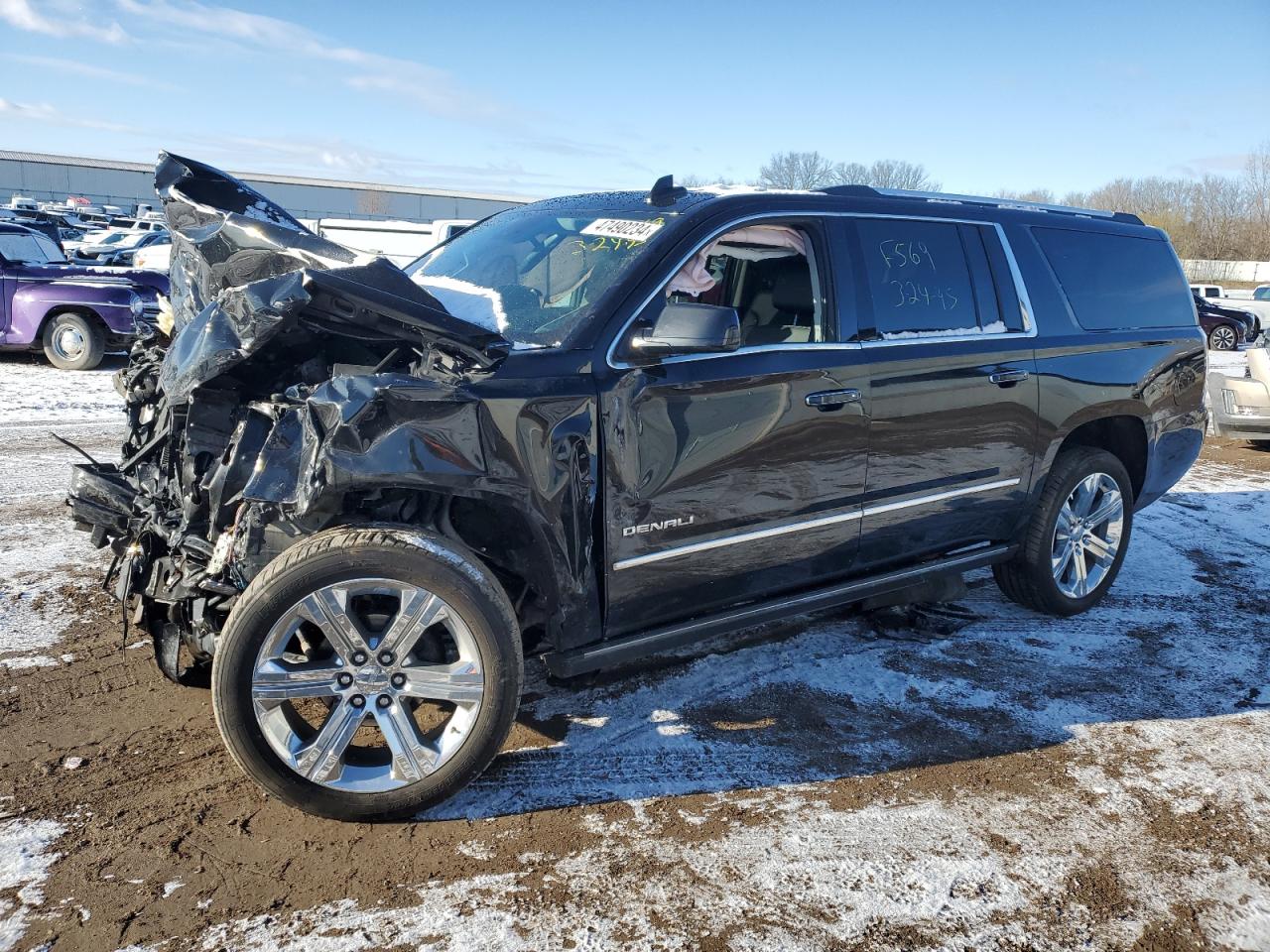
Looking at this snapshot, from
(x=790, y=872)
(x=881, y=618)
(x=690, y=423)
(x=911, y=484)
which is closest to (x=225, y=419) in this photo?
(x=690, y=423)

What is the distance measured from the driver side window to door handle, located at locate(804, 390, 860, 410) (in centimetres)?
23

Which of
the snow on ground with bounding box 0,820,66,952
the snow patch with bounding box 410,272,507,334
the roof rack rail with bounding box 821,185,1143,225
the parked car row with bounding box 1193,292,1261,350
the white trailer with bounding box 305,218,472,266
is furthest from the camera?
the white trailer with bounding box 305,218,472,266

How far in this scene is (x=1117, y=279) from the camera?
508 cm

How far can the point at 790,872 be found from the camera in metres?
2.88

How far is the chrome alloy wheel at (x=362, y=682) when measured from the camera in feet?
9.48

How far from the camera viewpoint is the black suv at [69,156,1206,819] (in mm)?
2928

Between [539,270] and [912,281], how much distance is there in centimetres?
162

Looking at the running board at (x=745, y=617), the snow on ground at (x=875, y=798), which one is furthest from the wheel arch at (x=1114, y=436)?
the snow on ground at (x=875, y=798)

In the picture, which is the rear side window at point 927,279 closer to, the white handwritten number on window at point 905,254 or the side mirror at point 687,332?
the white handwritten number on window at point 905,254

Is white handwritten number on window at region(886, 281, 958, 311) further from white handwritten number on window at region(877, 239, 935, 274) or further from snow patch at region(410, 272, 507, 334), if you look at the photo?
snow patch at region(410, 272, 507, 334)

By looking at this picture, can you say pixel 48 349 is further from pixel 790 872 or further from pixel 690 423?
pixel 790 872

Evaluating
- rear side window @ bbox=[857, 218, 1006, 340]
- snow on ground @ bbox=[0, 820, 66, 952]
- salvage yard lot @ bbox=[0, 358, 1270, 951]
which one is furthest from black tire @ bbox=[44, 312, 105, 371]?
rear side window @ bbox=[857, 218, 1006, 340]

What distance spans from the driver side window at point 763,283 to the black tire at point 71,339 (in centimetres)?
1076

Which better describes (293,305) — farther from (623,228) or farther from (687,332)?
(623,228)
